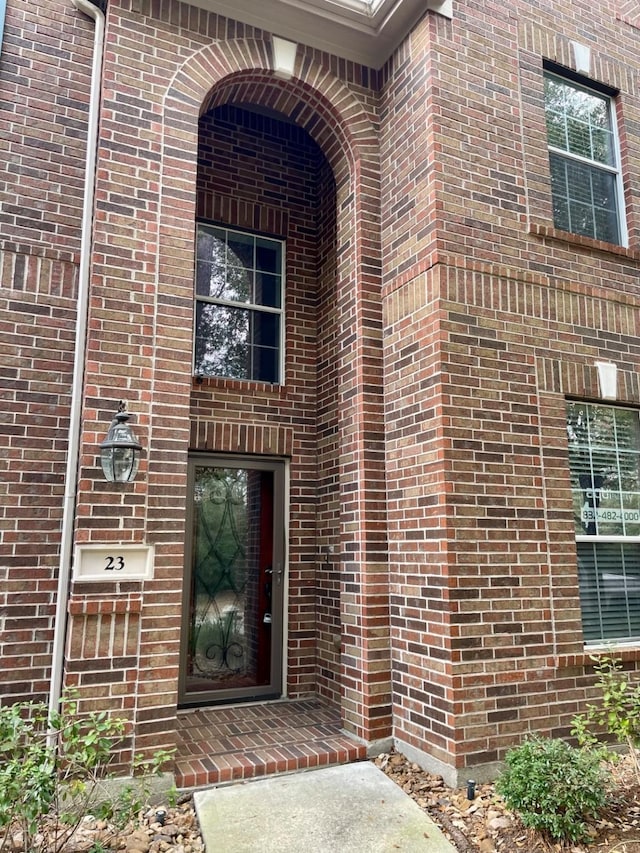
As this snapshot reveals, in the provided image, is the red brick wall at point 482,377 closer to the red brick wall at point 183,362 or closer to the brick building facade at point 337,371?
the brick building facade at point 337,371

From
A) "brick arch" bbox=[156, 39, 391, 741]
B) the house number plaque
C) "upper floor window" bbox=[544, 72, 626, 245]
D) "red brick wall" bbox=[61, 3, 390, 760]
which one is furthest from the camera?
"upper floor window" bbox=[544, 72, 626, 245]

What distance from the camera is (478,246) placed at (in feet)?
15.8

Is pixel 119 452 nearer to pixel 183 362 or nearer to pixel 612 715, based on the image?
pixel 183 362

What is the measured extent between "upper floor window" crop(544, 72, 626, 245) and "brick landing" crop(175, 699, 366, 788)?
475 centimetres

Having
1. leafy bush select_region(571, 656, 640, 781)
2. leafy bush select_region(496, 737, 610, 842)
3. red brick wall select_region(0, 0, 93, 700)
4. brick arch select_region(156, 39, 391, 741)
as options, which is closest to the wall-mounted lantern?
brick arch select_region(156, 39, 391, 741)

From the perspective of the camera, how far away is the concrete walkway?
132 inches

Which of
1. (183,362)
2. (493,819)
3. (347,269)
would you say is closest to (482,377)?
(347,269)

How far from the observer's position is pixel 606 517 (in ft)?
16.6

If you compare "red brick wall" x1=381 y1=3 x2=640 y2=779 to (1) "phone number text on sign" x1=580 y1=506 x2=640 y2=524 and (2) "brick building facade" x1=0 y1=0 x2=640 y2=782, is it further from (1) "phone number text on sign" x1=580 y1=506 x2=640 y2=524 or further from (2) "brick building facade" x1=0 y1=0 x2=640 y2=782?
(1) "phone number text on sign" x1=580 y1=506 x2=640 y2=524

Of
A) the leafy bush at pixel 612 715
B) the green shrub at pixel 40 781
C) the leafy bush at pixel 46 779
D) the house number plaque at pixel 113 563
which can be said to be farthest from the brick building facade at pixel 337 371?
the green shrub at pixel 40 781

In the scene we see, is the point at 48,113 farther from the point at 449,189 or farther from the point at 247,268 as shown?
the point at 449,189

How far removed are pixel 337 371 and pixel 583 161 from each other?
3059 millimetres

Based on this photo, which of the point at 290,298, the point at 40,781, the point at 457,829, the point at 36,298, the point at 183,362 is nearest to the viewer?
the point at 40,781

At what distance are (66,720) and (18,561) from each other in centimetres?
119
